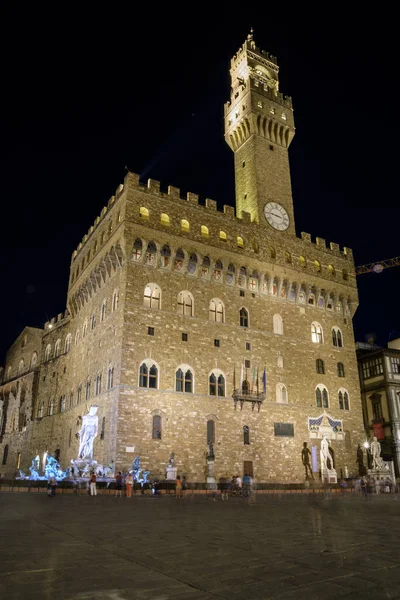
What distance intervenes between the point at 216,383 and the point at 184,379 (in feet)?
7.82

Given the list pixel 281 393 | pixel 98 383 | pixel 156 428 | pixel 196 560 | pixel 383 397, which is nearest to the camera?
pixel 196 560

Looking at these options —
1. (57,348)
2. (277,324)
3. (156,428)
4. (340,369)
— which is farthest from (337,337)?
(57,348)

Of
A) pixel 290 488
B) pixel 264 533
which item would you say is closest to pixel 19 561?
pixel 264 533

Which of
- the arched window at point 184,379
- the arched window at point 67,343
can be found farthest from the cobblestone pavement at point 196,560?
the arched window at point 67,343

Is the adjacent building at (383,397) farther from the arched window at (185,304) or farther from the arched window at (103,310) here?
the arched window at (103,310)

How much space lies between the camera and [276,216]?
37375 millimetres

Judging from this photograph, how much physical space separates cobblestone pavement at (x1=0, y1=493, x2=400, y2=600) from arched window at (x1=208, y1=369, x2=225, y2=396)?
1896 cm

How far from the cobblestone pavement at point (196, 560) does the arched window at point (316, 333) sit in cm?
2547

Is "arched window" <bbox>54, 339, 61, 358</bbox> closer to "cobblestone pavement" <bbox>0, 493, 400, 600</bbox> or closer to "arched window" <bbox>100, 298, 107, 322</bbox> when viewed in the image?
"arched window" <bbox>100, 298, 107, 322</bbox>

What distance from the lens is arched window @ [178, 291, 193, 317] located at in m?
30.6

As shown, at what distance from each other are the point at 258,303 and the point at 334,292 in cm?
769

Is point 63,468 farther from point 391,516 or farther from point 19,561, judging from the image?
point 19,561

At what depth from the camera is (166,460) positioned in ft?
87.8

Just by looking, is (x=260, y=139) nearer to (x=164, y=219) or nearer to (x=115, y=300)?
(x=164, y=219)
